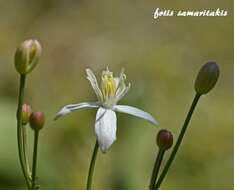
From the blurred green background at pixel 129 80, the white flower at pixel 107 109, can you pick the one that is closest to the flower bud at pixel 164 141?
the white flower at pixel 107 109

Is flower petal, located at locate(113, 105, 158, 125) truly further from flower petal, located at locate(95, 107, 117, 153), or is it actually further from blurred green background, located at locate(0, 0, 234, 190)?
blurred green background, located at locate(0, 0, 234, 190)

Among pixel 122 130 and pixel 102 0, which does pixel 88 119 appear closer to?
pixel 122 130

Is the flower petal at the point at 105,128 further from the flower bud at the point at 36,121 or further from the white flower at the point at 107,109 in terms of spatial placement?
the flower bud at the point at 36,121

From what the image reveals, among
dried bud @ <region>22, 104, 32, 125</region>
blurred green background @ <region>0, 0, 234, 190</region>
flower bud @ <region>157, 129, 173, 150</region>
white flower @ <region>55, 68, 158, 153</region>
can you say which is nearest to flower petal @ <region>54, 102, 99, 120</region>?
white flower @ <region>55, 68, 158, 153</region>

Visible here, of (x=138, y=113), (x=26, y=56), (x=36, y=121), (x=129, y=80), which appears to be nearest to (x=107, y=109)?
(x=138, y=113)

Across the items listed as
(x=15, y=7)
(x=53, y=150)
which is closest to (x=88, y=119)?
(x=53, y=150)

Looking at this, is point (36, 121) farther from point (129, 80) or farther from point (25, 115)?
point (129, 80)
